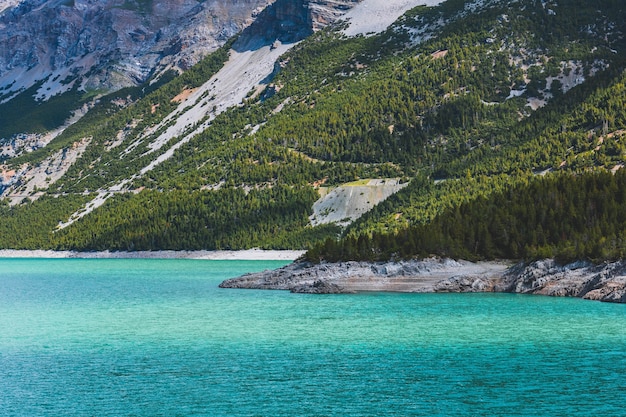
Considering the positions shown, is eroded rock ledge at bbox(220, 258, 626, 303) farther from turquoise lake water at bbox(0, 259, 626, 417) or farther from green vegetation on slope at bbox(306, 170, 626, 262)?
turquoise lake water at bbox(0, 259, 626, 417)

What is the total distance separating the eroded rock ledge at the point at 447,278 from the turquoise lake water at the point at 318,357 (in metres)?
3.45

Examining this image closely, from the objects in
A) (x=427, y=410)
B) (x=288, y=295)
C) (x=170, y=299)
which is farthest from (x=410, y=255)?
(x=427, y=410)

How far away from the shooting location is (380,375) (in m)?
45.8

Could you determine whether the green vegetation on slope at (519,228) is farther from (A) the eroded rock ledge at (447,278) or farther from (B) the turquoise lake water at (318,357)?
(B) the turquoise lake water at (318,357)

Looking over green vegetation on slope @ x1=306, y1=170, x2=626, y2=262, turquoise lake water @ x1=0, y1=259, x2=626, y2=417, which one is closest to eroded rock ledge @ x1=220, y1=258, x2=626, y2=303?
green vegetation on slope @ x1=306, y1=170, x2=626, y2=262

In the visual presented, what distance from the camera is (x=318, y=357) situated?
168ft

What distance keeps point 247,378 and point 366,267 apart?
51.5m

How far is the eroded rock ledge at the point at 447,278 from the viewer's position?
265ft

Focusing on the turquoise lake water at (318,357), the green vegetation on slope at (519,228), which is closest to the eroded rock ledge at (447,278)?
the green vegetation on slope at (519,228)

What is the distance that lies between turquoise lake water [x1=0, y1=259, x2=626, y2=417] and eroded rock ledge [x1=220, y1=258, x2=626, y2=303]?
345 cm

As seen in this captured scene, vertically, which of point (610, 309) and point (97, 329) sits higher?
point (97, 329)

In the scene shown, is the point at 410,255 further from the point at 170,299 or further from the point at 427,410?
the point at 427,410

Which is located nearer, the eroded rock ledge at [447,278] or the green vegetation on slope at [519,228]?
the eroded rock ledge at [447,278]

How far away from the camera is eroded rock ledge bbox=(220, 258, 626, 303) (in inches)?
3174
